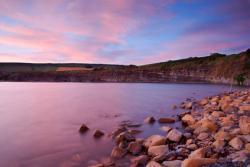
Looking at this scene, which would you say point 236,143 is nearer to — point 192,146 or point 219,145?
point 219,145

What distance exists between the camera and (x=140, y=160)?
23.6ft

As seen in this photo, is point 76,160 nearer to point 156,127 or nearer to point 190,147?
point 190,147

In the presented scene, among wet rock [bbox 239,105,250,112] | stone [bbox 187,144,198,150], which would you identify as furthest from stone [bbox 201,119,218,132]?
wet rock [bbox 239,105,250,112]

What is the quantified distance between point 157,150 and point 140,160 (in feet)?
2.53

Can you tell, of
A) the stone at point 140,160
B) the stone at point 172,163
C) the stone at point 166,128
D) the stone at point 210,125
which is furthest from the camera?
the stone at point 166,128

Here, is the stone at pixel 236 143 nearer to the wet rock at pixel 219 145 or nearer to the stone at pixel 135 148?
the wet rock at pixel 219 145

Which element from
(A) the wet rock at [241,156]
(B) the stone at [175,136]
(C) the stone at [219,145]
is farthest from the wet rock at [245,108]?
(A) the wet rock at [241,156]

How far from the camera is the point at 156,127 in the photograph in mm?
12445

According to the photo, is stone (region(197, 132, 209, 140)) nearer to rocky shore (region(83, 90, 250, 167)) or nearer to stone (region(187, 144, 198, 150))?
rocky shore (region(83, 90, 250, 167))

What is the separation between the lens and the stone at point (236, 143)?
7312 millimetres

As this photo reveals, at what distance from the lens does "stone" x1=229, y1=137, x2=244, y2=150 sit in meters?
7.31

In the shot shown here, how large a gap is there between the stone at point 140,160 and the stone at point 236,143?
2.53 m

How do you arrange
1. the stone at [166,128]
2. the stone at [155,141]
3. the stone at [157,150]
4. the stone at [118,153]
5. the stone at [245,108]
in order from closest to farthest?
the stone at [157,150], the stone at [118,153], the stone at [155,141], the stone at [166,128], the stone at [245,108]

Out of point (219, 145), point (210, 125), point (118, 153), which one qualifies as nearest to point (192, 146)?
point (219, 145)
